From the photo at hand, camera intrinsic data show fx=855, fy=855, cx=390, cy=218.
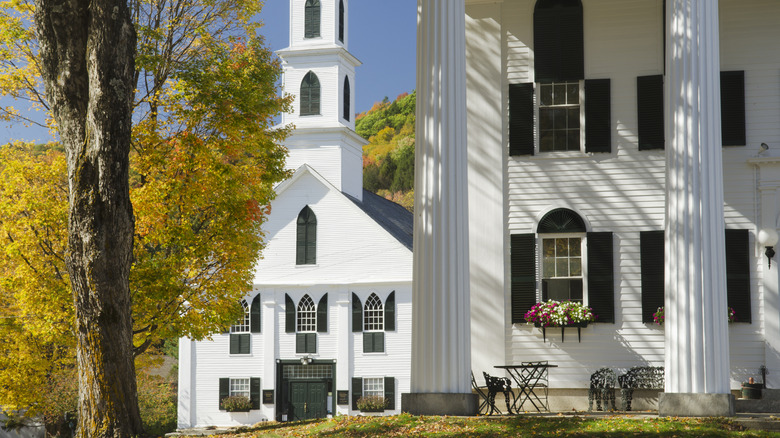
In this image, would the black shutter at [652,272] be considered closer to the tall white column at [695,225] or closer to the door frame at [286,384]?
the tall white column at [695,225]

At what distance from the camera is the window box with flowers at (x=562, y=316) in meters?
16.0

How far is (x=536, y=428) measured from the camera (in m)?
11.0

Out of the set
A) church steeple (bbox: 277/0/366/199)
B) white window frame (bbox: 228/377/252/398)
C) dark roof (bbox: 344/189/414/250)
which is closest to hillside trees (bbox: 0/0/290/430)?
white window frame (bbox: 228/377/252/398)

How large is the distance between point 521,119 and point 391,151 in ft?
196

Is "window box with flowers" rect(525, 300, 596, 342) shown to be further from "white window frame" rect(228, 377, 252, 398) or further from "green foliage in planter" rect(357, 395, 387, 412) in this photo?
"white window frame" rect(228, 377, 252, 398)

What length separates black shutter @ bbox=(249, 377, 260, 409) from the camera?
36.7m

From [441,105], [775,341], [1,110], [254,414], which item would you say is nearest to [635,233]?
[775,341]

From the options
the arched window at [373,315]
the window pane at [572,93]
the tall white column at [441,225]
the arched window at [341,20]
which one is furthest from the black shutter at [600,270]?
the arched window at [341,20]

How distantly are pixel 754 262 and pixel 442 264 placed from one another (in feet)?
21.7

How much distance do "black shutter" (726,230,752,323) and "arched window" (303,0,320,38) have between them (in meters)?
32.5

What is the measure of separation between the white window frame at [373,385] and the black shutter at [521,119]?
21.5 metres

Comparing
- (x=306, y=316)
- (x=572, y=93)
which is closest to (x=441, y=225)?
(x=572, y=93)

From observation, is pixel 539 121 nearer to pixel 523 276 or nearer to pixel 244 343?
pixel 523 276

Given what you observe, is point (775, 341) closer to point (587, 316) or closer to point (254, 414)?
point (587, 316)
